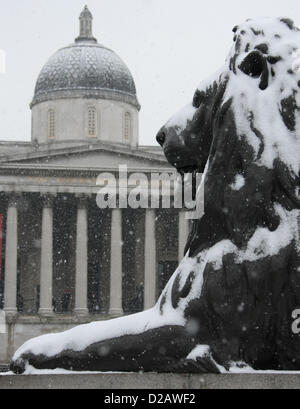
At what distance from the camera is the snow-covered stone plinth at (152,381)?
16.9 feet

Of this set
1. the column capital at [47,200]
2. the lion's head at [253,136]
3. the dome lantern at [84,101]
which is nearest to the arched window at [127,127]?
the dome lantern at [84,101]

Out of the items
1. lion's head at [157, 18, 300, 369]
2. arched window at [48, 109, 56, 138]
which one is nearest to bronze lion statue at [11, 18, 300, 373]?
lion's head at [157, 18, 300, 369]

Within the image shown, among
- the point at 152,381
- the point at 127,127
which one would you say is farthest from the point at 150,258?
the point at 152,381

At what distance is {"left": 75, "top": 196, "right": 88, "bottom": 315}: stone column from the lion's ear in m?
49.4

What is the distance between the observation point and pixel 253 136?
232 inches

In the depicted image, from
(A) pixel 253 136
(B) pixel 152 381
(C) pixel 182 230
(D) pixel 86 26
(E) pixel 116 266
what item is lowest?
(B) pixel 152 381

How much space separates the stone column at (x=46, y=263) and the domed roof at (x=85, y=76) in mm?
10401

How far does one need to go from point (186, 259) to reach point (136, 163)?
5050 centimetres

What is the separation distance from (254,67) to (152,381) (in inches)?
70.6

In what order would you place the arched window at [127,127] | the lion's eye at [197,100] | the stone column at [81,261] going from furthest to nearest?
the arched window at [127,127], the stone column at [81,261], the lion's eye at [197,100]

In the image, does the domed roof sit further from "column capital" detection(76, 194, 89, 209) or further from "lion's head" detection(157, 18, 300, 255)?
"lion's head" detection(157, 18, 300, 255)

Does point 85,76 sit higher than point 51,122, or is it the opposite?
point 85,76

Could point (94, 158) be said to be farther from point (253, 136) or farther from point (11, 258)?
point (253, 136)

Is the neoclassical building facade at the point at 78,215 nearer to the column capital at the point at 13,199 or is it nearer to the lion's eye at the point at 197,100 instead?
the column capital at the point at 13,199
